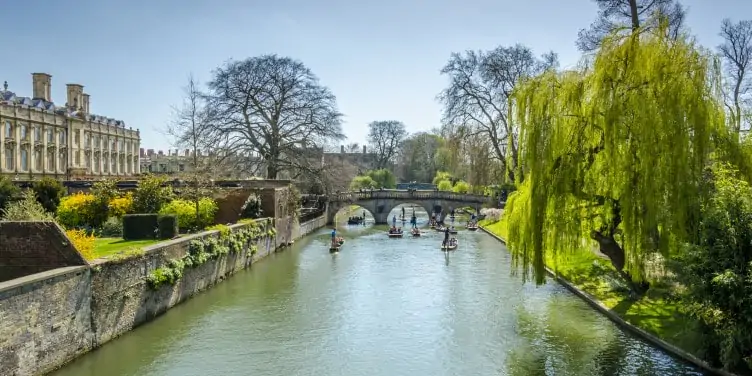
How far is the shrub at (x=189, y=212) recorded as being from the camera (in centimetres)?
2641

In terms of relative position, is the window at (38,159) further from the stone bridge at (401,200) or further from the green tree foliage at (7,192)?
the stone bridge at (401,200)

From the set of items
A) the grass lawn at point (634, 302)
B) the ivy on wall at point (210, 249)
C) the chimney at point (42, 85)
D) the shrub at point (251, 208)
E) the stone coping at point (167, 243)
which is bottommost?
the grass lawn at point (634, 302)

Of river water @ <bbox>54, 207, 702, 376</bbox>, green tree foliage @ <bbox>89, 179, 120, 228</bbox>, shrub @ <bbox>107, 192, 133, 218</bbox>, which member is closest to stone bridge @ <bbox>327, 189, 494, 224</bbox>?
shrub @ <bbox>107, 192, 133, 218</bbox>

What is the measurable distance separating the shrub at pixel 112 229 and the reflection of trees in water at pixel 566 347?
16337 mm

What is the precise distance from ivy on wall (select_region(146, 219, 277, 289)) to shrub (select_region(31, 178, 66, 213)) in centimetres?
1137

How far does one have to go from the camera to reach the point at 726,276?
34.9ft

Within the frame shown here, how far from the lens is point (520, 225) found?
686 inches

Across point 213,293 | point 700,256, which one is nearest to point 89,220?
point 213,293

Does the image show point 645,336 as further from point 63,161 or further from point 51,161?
point 63,161

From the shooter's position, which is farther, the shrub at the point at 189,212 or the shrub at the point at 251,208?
the shrub at the point at 251,208

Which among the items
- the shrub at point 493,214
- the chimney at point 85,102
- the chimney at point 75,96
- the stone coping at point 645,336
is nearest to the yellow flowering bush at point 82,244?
the stone coping at point 645,336

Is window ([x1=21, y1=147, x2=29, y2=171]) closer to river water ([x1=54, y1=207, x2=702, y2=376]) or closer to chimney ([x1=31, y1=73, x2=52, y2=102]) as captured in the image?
chimney ([x1=31, y1=73, x2=52, y2=102])

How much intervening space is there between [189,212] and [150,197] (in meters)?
2.23

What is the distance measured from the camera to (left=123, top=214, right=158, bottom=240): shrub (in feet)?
73.8
